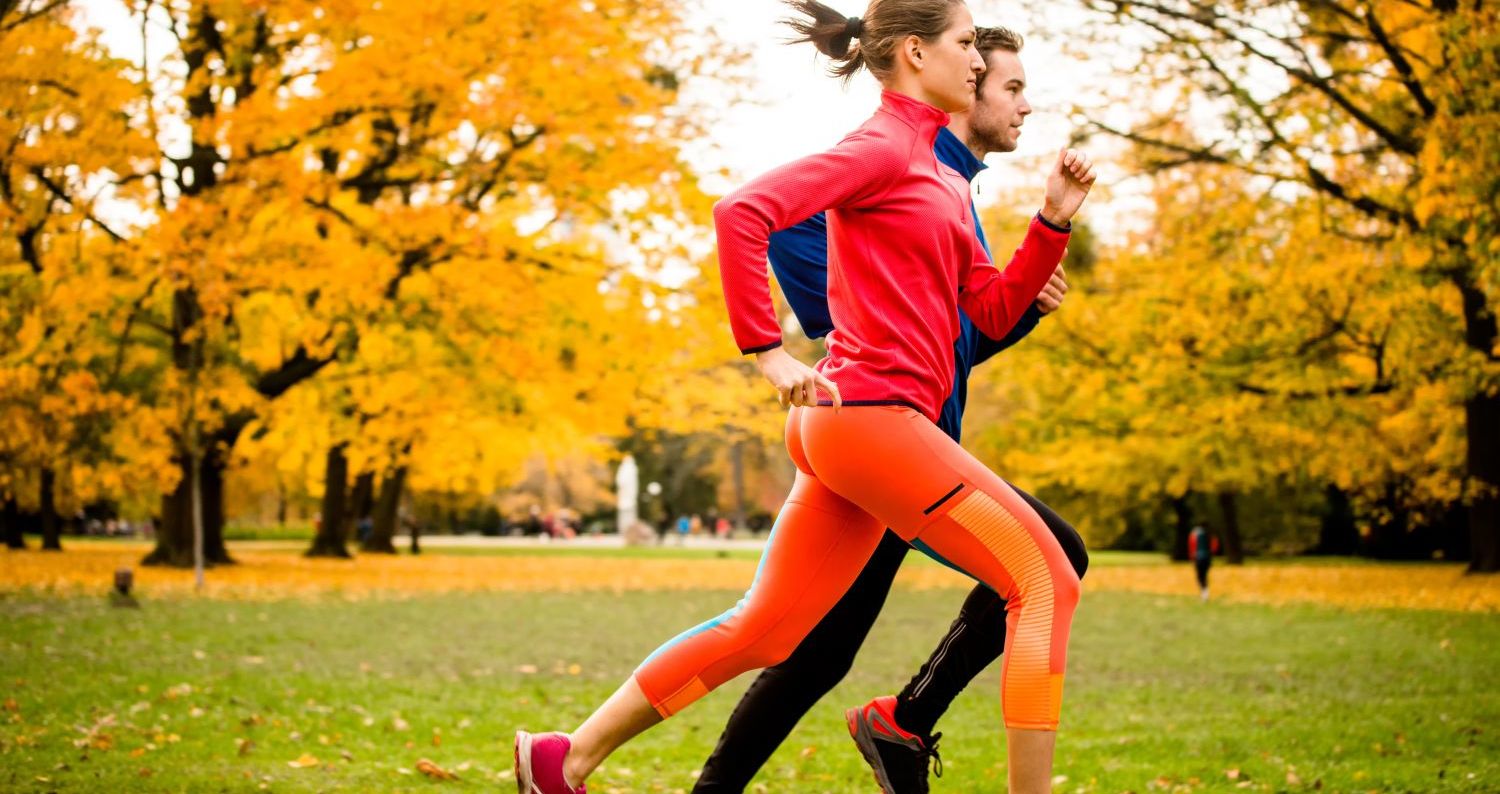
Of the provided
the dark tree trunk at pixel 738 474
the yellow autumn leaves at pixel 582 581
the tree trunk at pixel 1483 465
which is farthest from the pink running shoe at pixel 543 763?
the dark tree trunk at pixel 738 474

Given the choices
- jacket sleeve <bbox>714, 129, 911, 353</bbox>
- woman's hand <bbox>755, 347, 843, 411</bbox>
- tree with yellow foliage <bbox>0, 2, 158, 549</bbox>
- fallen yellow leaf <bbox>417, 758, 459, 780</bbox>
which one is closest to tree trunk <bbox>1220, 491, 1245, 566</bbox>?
tree with yellow foliage <bbox>0, 2, 158, 549</bbox>

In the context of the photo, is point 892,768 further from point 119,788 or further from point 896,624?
point 896,624

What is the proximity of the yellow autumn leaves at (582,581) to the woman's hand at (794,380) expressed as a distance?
49.9 feet

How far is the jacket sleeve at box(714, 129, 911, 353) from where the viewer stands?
3.00 metres

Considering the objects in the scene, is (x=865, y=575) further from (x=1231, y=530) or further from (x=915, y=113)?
(x=1231, y=530)

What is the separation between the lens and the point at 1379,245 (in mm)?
17844

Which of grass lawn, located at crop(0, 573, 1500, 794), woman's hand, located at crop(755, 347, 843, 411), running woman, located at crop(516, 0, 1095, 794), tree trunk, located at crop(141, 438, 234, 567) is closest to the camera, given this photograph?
woman's hand, located at crop(755, 347, 843, 411)

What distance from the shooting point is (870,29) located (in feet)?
11.2

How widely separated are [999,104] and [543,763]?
6.46 feet

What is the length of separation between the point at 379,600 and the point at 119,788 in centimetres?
1298

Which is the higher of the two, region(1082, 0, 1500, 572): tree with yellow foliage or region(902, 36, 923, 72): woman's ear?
region(1082, 0, 1500, 572): tree with yellow foliage

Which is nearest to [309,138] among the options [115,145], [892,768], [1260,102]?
[115,145]

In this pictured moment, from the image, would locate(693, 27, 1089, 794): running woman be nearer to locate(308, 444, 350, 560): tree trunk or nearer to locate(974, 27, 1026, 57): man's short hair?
locate(974, 27, 1026, 57): man's short hair

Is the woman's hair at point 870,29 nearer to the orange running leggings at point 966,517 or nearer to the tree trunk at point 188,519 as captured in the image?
the orange running leggings at point 966,517
